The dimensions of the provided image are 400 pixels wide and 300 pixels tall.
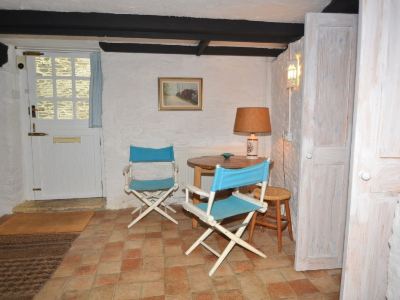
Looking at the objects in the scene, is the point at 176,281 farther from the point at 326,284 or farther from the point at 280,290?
the point at 326,284

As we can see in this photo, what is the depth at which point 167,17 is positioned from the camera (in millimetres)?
2549

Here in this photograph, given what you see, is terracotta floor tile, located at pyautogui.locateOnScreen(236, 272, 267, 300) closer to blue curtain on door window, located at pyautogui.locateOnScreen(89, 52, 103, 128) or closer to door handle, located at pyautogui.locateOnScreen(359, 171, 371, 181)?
door handle, located at pyautogui.locateOnScreen(359, 171, 371, 181)

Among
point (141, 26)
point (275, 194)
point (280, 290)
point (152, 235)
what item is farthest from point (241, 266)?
point (141, 26)

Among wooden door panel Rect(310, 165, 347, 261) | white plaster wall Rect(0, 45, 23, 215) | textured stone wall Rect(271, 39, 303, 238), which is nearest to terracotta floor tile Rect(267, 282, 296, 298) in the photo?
wooden door panel Rect(310, 165, 347, 261)

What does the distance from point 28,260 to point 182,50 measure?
2852 mm

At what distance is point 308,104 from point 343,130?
1.20 feet

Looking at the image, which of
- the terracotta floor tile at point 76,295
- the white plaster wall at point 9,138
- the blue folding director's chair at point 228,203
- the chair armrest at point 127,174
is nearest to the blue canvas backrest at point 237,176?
the blue folding director's chair at point 228,203

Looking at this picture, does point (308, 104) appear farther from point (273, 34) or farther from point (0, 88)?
point (0, 88)

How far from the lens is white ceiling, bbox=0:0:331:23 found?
226 cm

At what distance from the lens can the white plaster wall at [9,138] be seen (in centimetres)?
345

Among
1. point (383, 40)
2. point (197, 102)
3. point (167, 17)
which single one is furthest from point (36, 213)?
point (383, 40)

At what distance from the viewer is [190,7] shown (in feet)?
7.75

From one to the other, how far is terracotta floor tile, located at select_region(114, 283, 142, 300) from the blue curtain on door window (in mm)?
2324

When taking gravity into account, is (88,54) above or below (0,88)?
above
